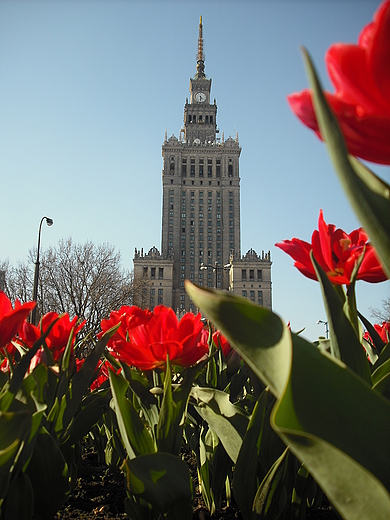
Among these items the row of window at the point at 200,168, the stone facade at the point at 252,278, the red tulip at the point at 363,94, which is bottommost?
the red tulip at the point at 363,94

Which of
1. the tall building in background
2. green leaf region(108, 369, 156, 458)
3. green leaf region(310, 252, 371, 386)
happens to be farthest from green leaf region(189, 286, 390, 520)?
the tall building in background

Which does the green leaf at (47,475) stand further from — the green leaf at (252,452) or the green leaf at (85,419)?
the green leaf at (252,452)

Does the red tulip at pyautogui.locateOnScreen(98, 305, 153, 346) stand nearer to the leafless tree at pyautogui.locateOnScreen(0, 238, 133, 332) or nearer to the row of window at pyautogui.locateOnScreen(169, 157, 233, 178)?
the leafless tree at pyautogui.locateOnScreen(0, 238, 133, 332)

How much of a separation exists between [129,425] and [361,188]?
76 centimetres

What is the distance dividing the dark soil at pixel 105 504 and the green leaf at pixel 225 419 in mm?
236

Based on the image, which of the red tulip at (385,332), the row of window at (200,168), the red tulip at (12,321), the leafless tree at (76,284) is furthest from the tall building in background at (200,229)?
the red tulip at (12,321)

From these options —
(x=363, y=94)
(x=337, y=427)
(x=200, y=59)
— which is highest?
(x=200, y=59)

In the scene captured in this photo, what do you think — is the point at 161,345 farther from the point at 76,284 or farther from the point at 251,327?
the point at 76,284

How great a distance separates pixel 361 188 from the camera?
43 cm

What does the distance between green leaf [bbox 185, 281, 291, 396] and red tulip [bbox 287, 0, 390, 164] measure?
225 millimetres

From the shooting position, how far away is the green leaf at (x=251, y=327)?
0.51 meters

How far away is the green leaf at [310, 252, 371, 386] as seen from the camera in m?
0.61

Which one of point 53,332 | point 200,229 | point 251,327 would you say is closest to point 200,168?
point 200,229

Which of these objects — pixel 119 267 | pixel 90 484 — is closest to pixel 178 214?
pixel 119 267
